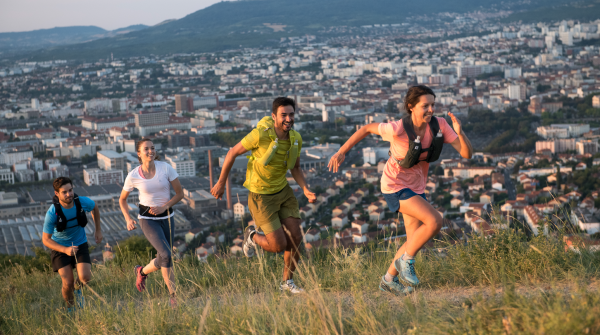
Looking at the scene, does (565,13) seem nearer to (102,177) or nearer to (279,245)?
(102,177)

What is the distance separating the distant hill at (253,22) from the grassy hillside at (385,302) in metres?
76.1

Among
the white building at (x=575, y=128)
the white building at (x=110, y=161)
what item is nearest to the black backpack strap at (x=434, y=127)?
the white building at (x=110, y=161)

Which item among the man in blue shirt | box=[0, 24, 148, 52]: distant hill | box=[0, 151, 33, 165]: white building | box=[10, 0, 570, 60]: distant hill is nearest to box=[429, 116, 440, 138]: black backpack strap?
the man in blue shirt

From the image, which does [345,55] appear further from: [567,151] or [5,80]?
[567,151]

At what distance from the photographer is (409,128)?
2496mm

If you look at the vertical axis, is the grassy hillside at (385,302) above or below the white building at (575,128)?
above

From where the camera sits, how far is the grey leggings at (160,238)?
9.66 ft

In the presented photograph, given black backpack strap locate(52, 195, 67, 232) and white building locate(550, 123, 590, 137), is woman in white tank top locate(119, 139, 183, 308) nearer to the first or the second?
black backpack strap locate(52, 195, 67, 232)

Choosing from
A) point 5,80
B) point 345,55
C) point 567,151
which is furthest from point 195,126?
point 345,55

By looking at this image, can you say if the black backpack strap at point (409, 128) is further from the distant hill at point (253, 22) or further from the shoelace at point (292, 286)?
the distant hill at point (253, 22)

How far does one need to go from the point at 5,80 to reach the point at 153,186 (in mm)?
62315

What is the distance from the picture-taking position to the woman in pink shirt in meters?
2.50

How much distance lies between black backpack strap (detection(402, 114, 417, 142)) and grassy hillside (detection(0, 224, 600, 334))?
46 cm

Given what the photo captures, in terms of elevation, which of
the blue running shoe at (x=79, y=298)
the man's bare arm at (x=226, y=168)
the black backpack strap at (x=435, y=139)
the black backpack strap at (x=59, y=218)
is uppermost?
Answer: the black backpack strap at (x=435, y=139)
